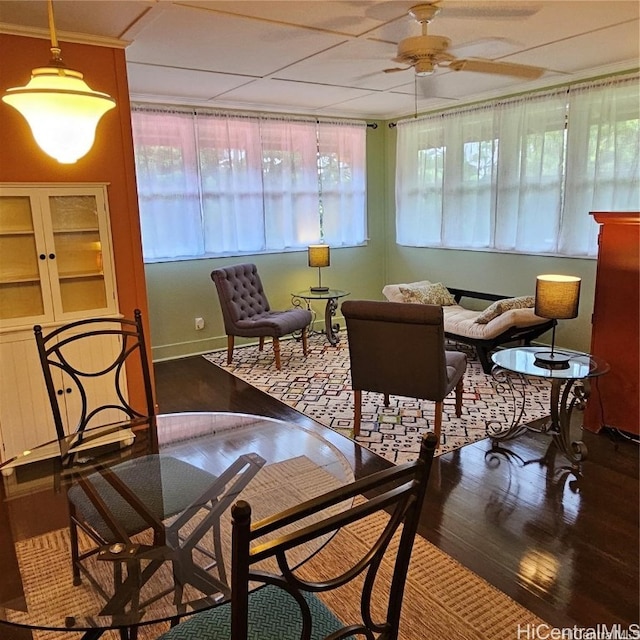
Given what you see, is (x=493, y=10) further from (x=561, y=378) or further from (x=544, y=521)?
(x=544, y=521)

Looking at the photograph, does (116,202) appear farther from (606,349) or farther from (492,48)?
(606,349)

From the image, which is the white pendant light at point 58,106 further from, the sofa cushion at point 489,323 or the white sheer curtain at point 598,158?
the white sheer curtain at point 598,158

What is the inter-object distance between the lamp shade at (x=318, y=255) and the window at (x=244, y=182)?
16.1 inches

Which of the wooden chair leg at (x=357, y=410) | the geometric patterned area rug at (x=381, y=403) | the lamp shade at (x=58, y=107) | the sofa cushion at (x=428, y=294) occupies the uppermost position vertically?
the lamp shade at (x=58, y=107)

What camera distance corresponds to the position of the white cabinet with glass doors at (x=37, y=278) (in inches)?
119

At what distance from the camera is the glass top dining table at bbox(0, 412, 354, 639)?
4.53 ft

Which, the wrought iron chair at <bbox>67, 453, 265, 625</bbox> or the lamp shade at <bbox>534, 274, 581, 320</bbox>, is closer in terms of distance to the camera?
the wrought iron chair at <bbox>67, 453, 265, 625</bbox>

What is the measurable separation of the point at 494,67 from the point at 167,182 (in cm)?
325

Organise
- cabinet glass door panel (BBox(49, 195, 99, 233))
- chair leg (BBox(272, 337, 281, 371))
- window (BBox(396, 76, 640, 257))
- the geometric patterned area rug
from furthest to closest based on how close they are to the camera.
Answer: chair leg (BBox(272, 337, 281, 371))
window (BBox(396, 76, 640, 257))
the geometric patterned area rug
cabinet glass door panel (BBox(49, 195, 99, 233))

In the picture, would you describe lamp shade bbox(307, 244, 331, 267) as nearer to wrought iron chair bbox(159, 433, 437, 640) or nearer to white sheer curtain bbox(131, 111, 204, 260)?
white sheer curtain bbox(131, 111, 204, 260)

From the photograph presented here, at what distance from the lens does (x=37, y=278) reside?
3137mm

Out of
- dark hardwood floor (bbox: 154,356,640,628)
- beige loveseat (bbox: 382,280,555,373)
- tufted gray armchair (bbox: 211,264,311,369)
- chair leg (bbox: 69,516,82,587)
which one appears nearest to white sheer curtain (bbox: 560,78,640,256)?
beige loveseat (bbox: 382,280,555,373)

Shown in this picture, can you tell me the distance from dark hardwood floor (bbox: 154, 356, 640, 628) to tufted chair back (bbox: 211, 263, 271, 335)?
1647 millimetres

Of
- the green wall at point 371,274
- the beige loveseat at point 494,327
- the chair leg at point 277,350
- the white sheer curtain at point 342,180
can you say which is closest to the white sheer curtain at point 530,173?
the green wall at point 371,274
